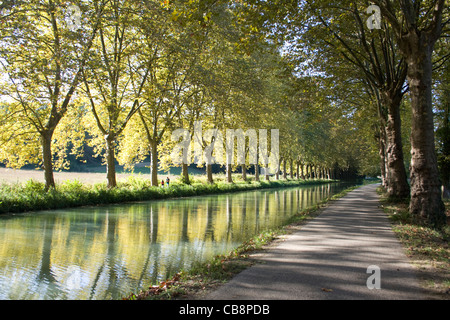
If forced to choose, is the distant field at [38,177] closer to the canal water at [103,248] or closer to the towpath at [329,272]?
the canal water at [103,248]

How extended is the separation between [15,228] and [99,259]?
587 cm

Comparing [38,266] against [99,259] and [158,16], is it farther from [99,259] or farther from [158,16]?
[158,16]

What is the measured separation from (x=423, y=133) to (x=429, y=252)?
4.68 m

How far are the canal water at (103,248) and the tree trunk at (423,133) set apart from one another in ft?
16.6

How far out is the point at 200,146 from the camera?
129 feet

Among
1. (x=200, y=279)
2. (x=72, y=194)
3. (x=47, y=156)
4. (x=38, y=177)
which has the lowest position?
(x=200, y=279)

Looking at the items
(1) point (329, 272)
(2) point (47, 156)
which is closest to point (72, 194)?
(2) point (47, 156)

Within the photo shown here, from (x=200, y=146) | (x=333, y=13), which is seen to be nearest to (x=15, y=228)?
(x=333, y=13)

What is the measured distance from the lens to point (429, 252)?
7.37m

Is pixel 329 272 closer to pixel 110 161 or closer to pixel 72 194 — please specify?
pixel 72 194

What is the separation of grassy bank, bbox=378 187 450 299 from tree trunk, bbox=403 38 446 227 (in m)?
0.72

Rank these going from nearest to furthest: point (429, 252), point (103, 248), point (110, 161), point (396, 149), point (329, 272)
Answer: point (329, 272), point (429, 252), point (103, 248), point (396, 149), point (110, 161)

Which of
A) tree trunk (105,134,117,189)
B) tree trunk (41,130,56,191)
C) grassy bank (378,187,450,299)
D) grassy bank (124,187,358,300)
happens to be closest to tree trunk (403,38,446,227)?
grassy bank (378,187,450,299)

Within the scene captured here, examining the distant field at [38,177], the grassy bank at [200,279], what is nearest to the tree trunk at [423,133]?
the grassy bank at [200,279]
